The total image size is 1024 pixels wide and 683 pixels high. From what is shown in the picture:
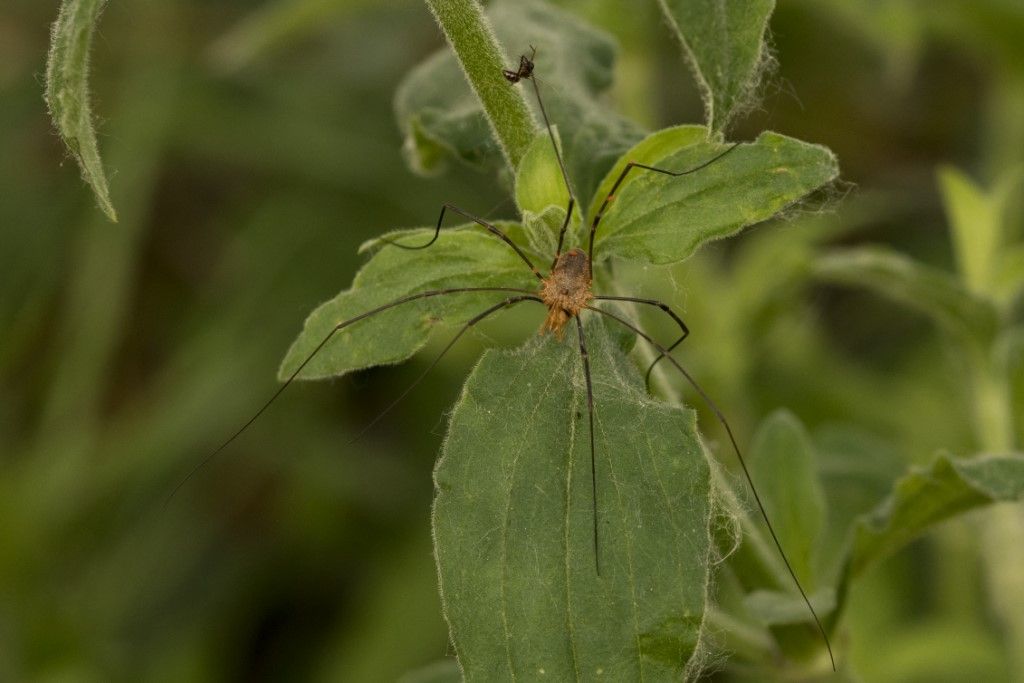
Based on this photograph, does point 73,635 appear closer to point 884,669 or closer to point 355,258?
point 355,258

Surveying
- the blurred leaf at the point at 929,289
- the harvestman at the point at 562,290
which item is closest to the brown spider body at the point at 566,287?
the harvestman at the point at 562,290

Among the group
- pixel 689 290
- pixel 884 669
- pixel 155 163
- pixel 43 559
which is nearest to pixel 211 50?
pixel 155 163

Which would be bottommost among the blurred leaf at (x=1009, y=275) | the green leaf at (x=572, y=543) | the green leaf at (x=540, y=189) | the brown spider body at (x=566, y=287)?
the blurred leaf at (x=1009, y=275)

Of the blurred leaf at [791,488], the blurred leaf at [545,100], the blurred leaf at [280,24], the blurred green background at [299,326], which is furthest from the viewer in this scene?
the blurred leaf at [280,24]

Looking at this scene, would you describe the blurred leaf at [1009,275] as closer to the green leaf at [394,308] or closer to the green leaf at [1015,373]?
the green leaf at [1015,373]

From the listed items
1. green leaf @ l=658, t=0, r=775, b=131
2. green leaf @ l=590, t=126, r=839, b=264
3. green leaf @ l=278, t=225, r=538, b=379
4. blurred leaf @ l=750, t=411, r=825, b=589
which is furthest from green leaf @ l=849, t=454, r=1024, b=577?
green leaf @ l=278, t=225, r=538, b=379

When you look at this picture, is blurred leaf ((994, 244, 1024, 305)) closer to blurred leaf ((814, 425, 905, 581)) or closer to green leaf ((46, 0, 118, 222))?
blurred leaf ((814, 425, 905, 581))
